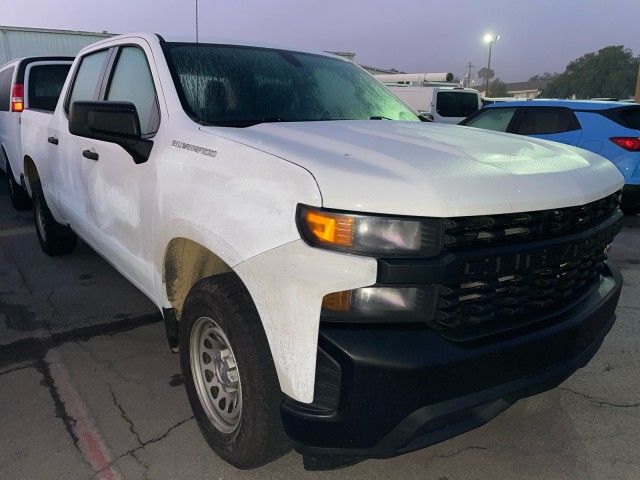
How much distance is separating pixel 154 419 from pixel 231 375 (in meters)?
0.69

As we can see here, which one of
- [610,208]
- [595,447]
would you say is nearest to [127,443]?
[595,447]

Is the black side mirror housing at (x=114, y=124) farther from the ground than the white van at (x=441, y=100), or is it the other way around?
the white van at (x=441, y=100)

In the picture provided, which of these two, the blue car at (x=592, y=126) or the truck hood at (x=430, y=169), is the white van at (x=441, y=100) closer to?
the blue car at (x=592, y=126)

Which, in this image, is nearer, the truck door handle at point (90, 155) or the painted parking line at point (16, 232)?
the truck door handle at point (90, 155)

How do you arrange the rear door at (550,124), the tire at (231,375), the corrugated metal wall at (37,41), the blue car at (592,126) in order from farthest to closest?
1. the corrugated metal wall at (37,41)
2. the rear door at (550,124)
3. the blue car at (592,126)
4. the tire at (231,375)

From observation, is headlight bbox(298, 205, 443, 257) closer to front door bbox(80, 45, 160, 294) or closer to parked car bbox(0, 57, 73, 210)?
front door bbox(80, 45, 160, 294)

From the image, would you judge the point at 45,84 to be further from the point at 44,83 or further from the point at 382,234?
the point at 382,234

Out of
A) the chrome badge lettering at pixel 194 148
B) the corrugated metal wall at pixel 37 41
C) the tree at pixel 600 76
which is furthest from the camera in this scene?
the tree at pixel 600 76

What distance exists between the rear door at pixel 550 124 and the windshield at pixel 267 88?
457 centimetres

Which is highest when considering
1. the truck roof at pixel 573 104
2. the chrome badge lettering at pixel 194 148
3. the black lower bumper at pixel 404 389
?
the truck roof at pixel 573 104

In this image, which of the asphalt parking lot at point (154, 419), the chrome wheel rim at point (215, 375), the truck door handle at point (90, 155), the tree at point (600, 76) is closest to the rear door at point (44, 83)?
the asphalt parking lot at point (154, 419)

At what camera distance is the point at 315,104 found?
3016mm

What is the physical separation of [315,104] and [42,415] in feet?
7.07

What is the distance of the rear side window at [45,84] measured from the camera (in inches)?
267
